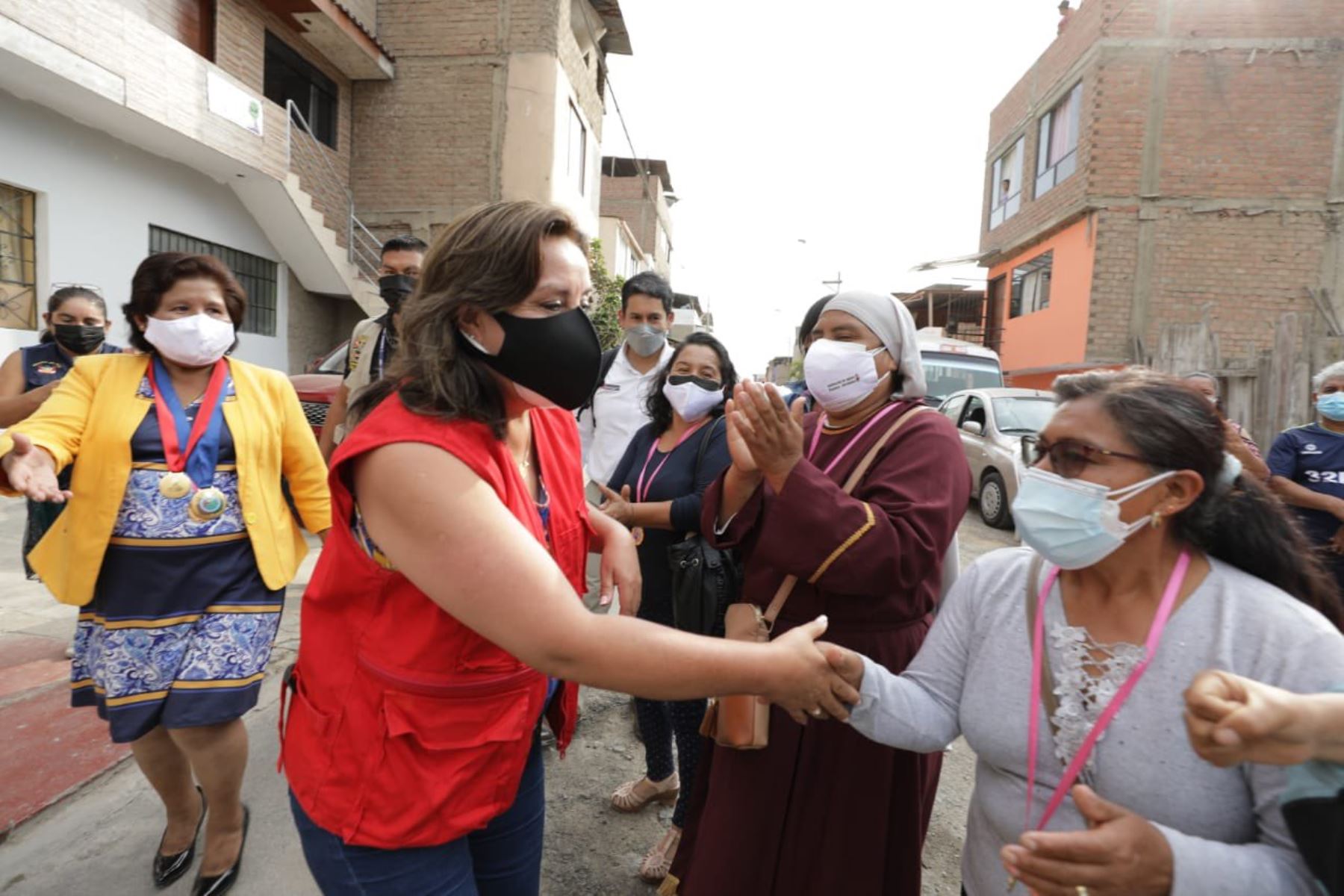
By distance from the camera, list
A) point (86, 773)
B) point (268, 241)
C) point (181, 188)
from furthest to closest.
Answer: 1. point (268, 241)
2. point (181, 188)
3. point (86, 773)

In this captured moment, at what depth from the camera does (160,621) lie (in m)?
2.22

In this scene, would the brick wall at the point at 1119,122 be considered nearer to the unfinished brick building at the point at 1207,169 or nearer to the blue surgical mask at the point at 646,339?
the unfinished brick building at the point at 1207,169

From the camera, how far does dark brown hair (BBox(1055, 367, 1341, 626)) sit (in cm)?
140

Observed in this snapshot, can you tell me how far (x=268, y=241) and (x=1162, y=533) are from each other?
46.3ft

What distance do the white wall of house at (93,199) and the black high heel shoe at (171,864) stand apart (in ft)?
24.7

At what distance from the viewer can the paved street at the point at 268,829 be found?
2.45m

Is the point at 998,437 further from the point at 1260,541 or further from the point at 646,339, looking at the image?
the point at 1260,541

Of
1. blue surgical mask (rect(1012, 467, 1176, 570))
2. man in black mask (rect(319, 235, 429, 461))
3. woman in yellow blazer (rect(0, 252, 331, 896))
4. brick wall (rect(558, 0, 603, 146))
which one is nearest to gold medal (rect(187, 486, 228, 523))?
woman in yellow blazer (rect(0, 252, 331, 896))

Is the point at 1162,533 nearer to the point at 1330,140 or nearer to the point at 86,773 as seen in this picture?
the point at 86,773

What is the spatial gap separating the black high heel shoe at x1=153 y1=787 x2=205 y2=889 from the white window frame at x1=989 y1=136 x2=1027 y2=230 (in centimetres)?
2013

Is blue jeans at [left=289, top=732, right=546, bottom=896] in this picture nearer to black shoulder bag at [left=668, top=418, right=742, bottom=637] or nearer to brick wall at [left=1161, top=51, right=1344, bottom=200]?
black shoulder bag at [left=668, top=418, right=742, bottom=637]

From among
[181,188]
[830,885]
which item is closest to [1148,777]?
[830,885]

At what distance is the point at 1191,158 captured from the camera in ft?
A: 46.8

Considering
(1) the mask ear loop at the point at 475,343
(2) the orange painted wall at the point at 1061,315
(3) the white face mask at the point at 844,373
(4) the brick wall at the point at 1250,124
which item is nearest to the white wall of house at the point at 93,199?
(3) the white face mask at the point at 844,373
